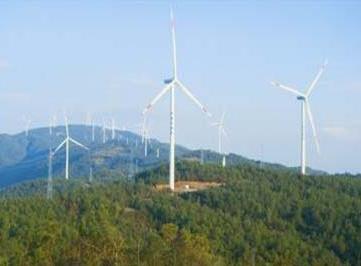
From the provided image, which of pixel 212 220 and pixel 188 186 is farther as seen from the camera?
pixel 188 186

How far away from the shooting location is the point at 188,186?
137 metres

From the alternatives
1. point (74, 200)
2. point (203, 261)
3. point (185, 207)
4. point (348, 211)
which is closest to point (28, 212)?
point (74, 200)

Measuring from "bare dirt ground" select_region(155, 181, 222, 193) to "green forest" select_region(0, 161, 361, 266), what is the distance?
78.1 inches

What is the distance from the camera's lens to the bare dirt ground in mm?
130637

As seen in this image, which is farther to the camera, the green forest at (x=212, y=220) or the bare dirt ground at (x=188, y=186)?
the bare dirt ground at (x=188, y=186)

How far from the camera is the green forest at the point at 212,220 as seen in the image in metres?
55.1

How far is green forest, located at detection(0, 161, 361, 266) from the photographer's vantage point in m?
55.1

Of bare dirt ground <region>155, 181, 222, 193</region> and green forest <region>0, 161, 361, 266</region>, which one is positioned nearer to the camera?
green forest <region>0, 161, 361, 266</region>

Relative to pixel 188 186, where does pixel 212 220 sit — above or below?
below

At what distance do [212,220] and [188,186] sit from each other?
37180 mm

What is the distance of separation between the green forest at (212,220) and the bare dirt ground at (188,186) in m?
1.98

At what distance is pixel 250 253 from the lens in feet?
270

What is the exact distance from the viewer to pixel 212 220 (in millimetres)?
100188

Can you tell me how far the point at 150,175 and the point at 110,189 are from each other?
2824cm
